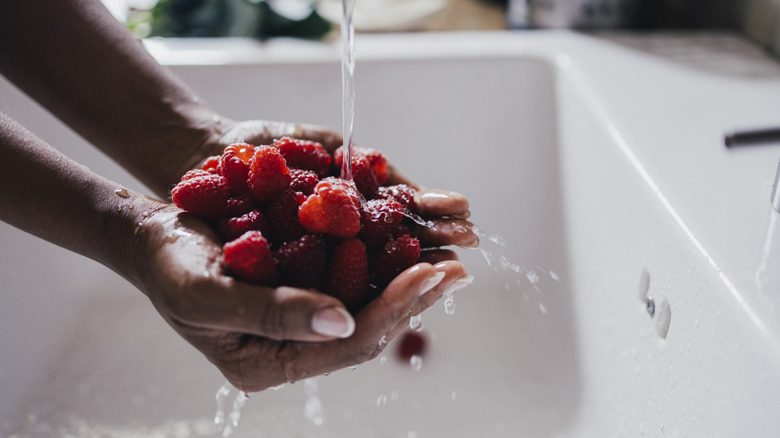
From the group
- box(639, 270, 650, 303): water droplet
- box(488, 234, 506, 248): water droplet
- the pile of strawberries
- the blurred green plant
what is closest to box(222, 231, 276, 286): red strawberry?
the pile of strawberries

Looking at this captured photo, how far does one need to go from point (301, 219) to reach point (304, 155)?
0.14 metres

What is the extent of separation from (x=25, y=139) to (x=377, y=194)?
358 millimetres

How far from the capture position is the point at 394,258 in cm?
65

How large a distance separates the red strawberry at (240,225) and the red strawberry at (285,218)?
12 millimetres

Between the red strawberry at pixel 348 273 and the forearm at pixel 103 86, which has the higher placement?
the forearm at pixel 103 86

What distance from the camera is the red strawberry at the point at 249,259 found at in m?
0.57

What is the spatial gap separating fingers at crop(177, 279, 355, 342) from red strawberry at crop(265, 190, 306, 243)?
100 millimetres

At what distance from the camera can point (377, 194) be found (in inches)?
29.7

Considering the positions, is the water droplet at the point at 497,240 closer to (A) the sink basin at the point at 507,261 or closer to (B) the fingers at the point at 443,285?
(A) the sink basin at the point at 507,261

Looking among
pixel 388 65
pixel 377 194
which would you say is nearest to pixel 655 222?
pixel 377 194

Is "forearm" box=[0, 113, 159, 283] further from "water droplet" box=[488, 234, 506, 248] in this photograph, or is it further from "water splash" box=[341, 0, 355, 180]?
"water droplet" box=[488, 234, 506, 248]

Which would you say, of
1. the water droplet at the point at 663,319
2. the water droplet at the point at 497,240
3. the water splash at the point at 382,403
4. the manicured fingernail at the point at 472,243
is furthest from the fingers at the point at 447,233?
the water splash at the point at 382,403

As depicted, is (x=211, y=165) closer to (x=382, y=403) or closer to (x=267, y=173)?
(x=267, y=173)

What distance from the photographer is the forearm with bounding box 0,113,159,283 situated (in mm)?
663
